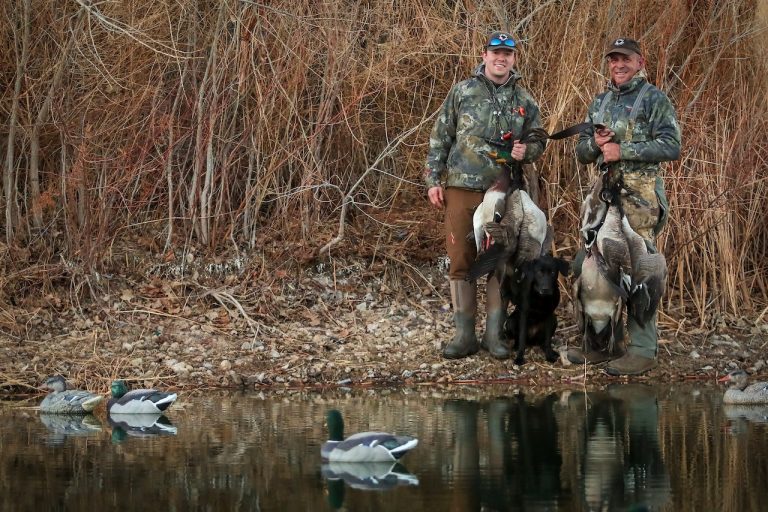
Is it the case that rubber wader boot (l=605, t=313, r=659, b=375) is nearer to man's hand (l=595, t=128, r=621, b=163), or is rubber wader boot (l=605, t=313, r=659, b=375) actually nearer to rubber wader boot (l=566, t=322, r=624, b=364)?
rubber wader boot (l=566, t=322, r=624, b=364)

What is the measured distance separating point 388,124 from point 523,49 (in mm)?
1608

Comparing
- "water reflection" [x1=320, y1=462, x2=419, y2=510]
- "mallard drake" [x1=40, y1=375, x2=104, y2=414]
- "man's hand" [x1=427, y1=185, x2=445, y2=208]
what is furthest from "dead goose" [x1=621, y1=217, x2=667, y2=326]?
"mallard drake" [x1=40, y1=375, x2=104, y2=414]

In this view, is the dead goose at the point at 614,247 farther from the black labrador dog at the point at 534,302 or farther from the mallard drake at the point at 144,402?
the mallard drake at the point at 144,402

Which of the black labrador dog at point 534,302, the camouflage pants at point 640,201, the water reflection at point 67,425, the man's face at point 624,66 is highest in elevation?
the man's face at point 624,66

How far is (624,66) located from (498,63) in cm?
99

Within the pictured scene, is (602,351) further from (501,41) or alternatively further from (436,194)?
(501,41)

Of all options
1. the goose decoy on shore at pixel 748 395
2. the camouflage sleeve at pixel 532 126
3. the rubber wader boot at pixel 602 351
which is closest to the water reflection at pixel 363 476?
the goose decoy on shore at pixel 748 395

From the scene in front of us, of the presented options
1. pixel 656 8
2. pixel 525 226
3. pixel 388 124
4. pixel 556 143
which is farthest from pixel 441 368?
pixel 656 8

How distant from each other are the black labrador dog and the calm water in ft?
2.12

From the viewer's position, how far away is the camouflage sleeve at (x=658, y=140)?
10.4 m

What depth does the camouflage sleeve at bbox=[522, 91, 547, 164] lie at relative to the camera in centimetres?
1091

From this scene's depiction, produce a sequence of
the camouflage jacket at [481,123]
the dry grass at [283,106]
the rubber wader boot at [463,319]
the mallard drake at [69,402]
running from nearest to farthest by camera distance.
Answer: the mallard drake at [69,402] → the camouflage jacket at [481,123] → the rubber wader boot at [463,319] → the dry grass at [283,106]

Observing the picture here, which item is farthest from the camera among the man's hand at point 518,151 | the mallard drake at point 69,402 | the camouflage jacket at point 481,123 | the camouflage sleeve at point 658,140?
the camouflage jacket at point 481,123

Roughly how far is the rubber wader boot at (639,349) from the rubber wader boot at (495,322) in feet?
3.02
